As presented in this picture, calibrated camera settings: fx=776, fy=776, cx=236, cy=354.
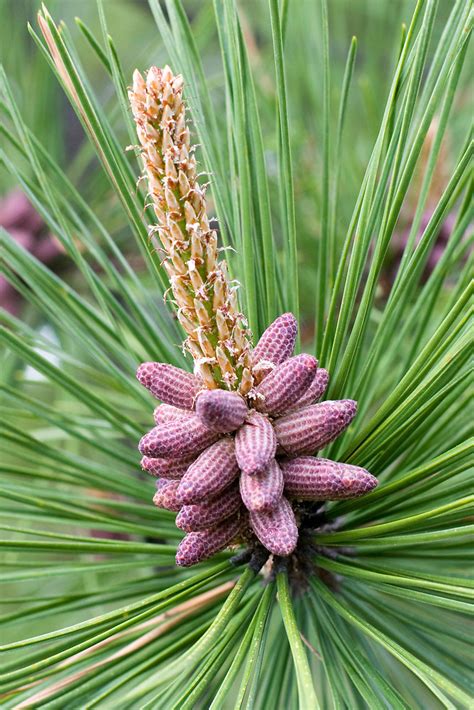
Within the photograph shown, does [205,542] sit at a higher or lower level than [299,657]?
higher

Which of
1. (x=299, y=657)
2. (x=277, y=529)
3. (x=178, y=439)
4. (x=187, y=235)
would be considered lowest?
(x=299, y=657)

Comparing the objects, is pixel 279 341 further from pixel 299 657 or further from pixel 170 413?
pixel 299 657

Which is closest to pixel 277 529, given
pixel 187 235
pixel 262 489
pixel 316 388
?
pixel 262 489

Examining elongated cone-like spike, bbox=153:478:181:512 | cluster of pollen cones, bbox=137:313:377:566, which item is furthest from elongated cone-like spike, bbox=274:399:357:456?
elongated cone-like spike, bbox=153:478:181:512

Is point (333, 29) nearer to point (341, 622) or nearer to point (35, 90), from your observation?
point (35, 90)

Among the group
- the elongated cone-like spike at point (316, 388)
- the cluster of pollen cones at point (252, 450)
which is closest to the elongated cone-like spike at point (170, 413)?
the cluster of pollen cones at point (252, 450)

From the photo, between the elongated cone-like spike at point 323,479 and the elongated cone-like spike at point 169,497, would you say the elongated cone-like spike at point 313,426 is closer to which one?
the elongated cone-like spike at point 323,479
